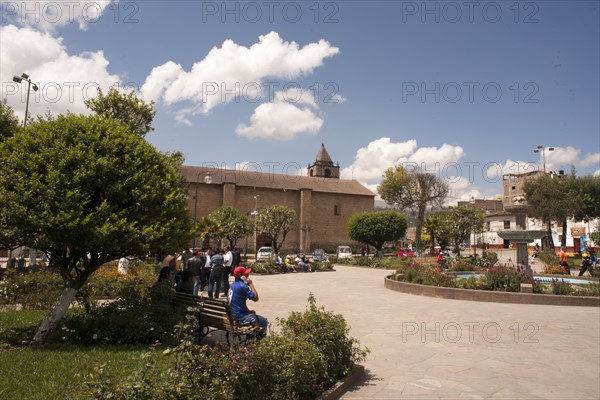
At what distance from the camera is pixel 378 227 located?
39781 mm

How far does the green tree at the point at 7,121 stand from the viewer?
59.8ft

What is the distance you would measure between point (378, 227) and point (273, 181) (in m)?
22.0

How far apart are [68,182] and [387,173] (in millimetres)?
49247

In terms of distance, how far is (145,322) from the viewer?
6191mm

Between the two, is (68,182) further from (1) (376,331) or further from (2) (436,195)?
(2) (436,195)

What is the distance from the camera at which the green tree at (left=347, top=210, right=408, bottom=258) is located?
131 ft

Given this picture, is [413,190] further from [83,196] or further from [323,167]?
[83,196]

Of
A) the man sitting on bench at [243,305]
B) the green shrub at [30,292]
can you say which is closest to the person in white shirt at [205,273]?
the green shrub at [30,292]

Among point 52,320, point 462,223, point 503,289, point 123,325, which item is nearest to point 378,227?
point 462,223

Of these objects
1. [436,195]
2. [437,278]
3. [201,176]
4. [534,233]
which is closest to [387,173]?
[436,195]

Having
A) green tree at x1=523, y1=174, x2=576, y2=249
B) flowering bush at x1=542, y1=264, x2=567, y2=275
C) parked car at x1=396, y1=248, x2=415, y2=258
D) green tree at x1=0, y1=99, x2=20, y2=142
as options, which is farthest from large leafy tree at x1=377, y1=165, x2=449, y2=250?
green tree at x1=0, y1=99, x2=20, y2=142

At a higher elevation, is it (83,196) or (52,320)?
(83,196)

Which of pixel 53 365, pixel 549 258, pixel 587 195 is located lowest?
pixel 53 365

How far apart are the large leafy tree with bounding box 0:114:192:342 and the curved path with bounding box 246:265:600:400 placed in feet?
11.3
